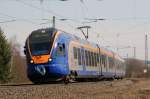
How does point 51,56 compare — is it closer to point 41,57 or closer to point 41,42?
point 41,57

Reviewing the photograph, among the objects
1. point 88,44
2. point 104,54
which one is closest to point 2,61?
point 104,54

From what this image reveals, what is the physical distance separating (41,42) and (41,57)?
3.25ft

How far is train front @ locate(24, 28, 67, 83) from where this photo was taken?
1016 inches

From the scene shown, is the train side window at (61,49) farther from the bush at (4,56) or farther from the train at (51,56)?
the bush at (4,56)

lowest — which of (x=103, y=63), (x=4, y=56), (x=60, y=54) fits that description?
Answer: (x=103, y=63)

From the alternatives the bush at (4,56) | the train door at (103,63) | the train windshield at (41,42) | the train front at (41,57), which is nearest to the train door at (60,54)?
the train front at (41,57)

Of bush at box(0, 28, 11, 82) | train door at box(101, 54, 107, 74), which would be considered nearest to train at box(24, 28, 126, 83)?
train door at box(101, 54, 107, 74)

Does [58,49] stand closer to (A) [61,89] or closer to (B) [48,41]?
(B) [48,41]

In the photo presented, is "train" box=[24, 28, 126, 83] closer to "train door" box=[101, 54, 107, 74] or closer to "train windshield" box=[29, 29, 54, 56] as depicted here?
"train windshield" box=[29, 29, 54, 56]

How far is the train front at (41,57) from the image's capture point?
25.8 meters

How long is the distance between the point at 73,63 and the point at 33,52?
146 inches

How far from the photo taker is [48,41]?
2628cm

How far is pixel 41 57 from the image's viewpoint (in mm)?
25859

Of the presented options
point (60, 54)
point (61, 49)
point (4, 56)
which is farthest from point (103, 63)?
point (4, 56)
